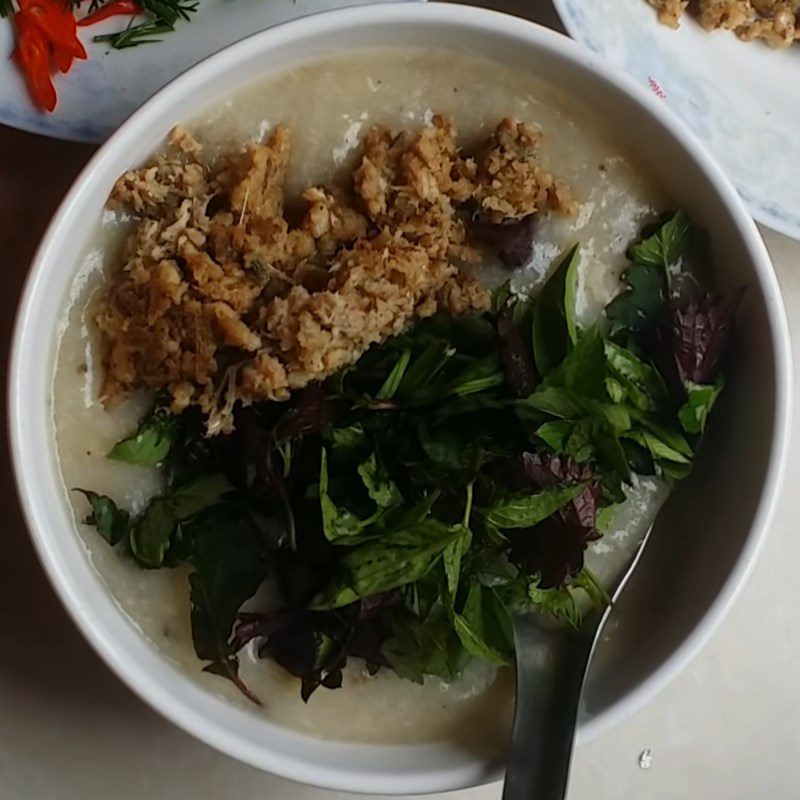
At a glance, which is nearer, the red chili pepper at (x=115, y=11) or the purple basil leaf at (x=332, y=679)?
the purple basil leaf at (x=332, y=679)

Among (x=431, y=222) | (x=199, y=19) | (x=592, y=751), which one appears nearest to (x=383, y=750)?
(x=592, y=751)

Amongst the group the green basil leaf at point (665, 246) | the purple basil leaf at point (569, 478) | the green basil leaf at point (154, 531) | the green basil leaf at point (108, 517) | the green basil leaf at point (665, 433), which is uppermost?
the green basil leaf at point (665, 246)

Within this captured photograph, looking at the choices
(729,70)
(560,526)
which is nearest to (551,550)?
(560,526)

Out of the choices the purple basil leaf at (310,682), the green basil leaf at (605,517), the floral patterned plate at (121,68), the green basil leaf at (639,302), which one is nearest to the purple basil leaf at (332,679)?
the purple basil leaf at (310,682)

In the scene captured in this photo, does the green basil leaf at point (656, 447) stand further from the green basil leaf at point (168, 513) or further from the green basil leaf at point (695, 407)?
the green basil leaf at point (168, 513)

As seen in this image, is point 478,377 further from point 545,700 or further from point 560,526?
point 545,700

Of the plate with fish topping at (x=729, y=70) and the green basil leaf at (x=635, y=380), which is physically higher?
the plate with fish topping at (x=729, y=70)
